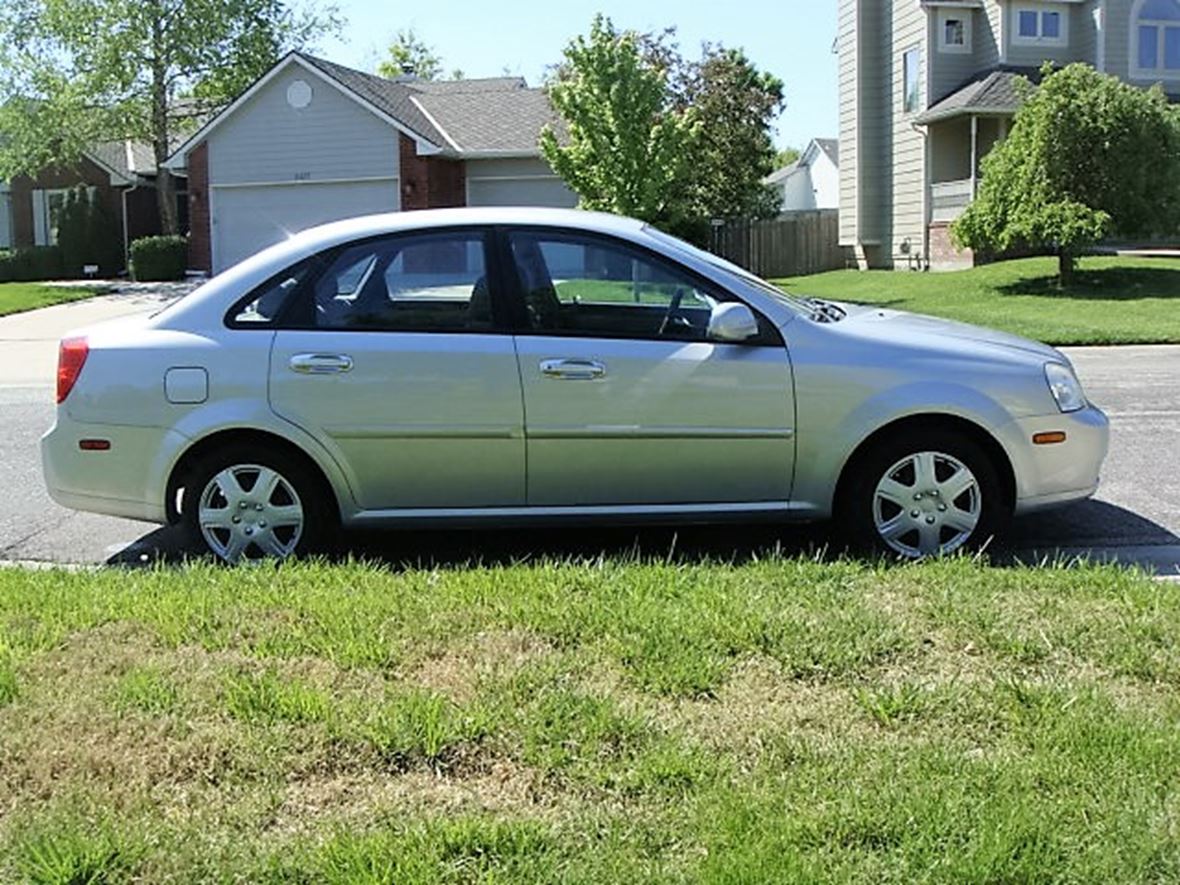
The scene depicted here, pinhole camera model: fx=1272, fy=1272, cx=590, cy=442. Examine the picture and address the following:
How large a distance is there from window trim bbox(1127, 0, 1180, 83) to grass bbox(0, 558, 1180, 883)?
29.9m

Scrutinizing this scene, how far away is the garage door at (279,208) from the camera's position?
31.2 meters

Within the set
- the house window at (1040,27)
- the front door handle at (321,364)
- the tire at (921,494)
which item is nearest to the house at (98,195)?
the house window at (1040,27)

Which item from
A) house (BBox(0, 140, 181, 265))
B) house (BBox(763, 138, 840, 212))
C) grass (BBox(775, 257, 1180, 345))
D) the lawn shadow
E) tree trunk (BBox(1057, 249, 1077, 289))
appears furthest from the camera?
house (BBox(763, 138, 840, 212))

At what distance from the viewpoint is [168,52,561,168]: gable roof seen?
101ft

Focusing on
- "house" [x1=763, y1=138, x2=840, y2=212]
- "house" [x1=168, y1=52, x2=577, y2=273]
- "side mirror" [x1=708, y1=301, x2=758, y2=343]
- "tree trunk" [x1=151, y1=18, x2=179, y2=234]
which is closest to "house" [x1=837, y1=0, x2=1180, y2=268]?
"house" [x1=168, y1=52, x2=577, y2=273]

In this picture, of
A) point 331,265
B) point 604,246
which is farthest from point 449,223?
point 604,246

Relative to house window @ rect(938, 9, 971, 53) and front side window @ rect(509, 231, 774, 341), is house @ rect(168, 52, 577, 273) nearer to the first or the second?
house window @ rect(938, 9, 971, 53)

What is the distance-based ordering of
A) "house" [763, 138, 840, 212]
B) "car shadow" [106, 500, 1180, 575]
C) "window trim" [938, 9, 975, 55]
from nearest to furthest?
"car shadow" [106, 500, 1180, 575] → "window trim" [938, 9, 975, 55] → "house" [763, 138, 840, 212]

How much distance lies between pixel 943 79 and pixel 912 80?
116 cm

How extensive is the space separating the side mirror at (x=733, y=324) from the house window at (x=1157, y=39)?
29.7 metres

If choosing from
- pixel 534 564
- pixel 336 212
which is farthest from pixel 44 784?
pixel 336 212

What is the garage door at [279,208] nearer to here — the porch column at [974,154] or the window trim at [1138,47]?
the porch column at [974,154]

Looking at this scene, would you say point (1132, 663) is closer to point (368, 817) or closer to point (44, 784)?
point (368, 817)

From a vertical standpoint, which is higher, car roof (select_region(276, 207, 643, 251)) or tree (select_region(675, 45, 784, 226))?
tree (select_region(675, 45, 784, 226))
